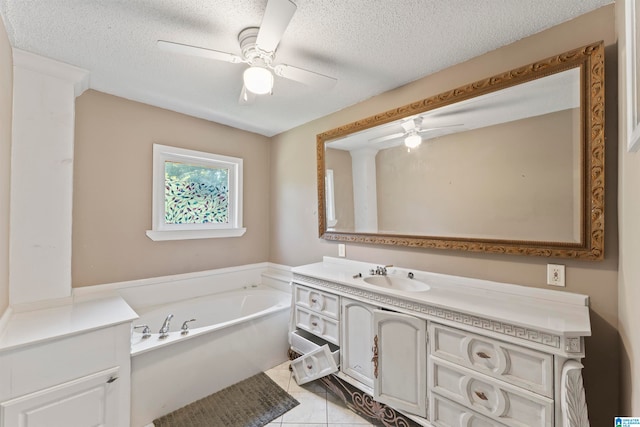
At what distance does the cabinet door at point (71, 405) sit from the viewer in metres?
1.31

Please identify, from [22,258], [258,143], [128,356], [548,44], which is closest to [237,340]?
[128,356]

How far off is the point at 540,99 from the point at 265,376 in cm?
277

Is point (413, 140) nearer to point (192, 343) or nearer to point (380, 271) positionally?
point (380, 271)

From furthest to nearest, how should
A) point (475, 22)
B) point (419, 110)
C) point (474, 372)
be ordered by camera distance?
point (419, 110)
point (475, 22)
point (474, 372)

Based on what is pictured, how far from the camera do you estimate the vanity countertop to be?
113cm

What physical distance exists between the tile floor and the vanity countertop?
2.91 ft

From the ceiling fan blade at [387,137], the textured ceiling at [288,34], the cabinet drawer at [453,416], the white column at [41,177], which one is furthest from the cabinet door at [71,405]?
the ceiling fan blade at [387,137]

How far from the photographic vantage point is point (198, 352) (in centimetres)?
198

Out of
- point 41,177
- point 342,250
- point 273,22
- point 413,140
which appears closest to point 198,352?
point 342,250

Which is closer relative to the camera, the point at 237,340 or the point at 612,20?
the point at 612,20

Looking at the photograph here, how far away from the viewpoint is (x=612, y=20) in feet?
4.19

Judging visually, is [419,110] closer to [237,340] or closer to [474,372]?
[474,372]

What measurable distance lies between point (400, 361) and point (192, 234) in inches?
87.9

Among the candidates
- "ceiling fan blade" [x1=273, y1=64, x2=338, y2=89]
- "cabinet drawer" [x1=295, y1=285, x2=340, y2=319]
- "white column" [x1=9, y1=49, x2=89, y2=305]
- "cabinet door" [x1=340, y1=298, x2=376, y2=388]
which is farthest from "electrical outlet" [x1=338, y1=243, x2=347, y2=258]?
"white column" [x1=9, y1=49, x2=89, y2=305]
